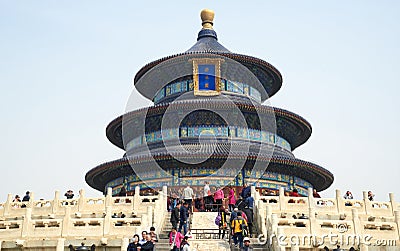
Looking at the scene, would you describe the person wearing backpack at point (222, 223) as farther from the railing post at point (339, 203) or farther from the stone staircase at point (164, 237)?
the railing post at point (339, 203)

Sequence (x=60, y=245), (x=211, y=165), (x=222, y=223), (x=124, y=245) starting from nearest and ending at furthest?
(x=124, y=245), (x=60, y=245), (x=222, y=223), (x=211, y=165)

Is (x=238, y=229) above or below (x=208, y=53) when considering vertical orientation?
below

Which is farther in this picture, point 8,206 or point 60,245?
point 8,206

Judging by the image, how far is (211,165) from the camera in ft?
94.2

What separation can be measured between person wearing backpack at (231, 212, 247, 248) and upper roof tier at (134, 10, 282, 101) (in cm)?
2019

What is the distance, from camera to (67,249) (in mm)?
14258

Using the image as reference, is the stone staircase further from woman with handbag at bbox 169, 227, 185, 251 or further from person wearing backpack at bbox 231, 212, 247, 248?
person wearing backpack at bbox 231, 212, 247, 248

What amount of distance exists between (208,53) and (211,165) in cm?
838

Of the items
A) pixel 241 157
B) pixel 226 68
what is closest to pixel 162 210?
pixel 241 157

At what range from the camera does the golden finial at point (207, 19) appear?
38.9 m

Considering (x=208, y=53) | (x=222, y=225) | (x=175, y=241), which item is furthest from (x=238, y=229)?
(x=208, y=53)

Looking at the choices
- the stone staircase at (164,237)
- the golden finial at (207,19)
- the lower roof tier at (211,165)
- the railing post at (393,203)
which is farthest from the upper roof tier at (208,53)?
the stone staircase at (164,237)

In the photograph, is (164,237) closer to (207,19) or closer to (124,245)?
(124,245)

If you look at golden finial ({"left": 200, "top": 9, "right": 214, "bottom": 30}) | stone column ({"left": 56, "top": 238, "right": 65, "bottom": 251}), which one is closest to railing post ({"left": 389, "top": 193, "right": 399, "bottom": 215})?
stone column ({"left": 56, "top": 238, "right": 65, "bottom": 251})
